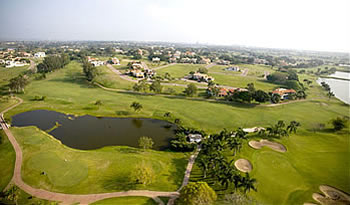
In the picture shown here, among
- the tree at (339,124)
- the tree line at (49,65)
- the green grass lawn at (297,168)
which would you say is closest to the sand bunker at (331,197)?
the green grass lawn at (297,168)

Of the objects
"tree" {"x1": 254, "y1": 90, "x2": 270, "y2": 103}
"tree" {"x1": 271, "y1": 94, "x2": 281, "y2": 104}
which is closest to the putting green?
"tree" {"x1": 254, "y1": 90, "x2": 270, "y2": 103}

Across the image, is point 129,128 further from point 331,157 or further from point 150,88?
point 331,157

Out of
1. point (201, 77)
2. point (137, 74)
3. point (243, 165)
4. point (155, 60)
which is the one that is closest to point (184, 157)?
point (243, 165)

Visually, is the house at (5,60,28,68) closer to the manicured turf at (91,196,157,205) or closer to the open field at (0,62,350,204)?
the open field at (0,62,350,204)

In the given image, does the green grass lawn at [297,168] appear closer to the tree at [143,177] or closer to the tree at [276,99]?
the tree at [143,177]

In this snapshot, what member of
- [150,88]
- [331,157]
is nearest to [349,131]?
[331,157]

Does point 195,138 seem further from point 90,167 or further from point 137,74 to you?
point 137,74

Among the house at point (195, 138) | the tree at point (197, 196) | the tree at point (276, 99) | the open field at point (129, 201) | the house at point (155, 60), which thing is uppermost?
the house at point (155, 60)
